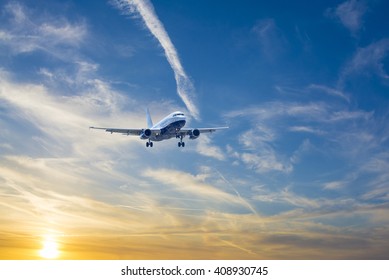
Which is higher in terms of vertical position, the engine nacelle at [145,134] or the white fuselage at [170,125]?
the white fuselage at [170,125]

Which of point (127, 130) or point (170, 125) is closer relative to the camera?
point (170, 125)

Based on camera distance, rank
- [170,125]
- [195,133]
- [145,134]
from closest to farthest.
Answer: [170,125] < [145,134] < [195,133]

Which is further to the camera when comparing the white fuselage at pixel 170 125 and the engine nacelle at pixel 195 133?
the engine nacelle at pixel 195 133

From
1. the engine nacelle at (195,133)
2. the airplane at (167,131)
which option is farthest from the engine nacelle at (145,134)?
the engine nacelle at (195,133)

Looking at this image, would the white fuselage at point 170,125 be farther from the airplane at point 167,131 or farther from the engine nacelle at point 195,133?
the engine nacelle at point 195,133

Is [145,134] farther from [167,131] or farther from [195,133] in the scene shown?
[195,133]

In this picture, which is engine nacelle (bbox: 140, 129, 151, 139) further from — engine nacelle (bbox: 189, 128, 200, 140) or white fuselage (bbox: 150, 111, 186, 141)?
engine nacelle (bbox: 189, 128, 200, 140)

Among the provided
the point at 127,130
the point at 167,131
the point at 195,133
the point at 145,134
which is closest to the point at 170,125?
the point at 167,131

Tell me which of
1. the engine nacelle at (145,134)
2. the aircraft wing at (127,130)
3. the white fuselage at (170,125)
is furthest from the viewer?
the aircraft wing at (127,130)

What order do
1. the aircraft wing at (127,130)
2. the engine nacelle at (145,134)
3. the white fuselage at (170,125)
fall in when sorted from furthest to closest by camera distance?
the aircraft wing at (127,130), the engine nacelle at (145,134), the white fuselage at (170,125)

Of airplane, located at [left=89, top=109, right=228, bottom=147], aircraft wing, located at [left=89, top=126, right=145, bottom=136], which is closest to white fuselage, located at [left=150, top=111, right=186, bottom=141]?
airplane, located at [left=89, top=109, right=228, bottom=147]

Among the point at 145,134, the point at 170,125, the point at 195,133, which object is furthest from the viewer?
the point at 195,133

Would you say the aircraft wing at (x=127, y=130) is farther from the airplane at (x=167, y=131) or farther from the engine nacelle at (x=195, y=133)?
the engine nacelle at (x=195, y=133)
